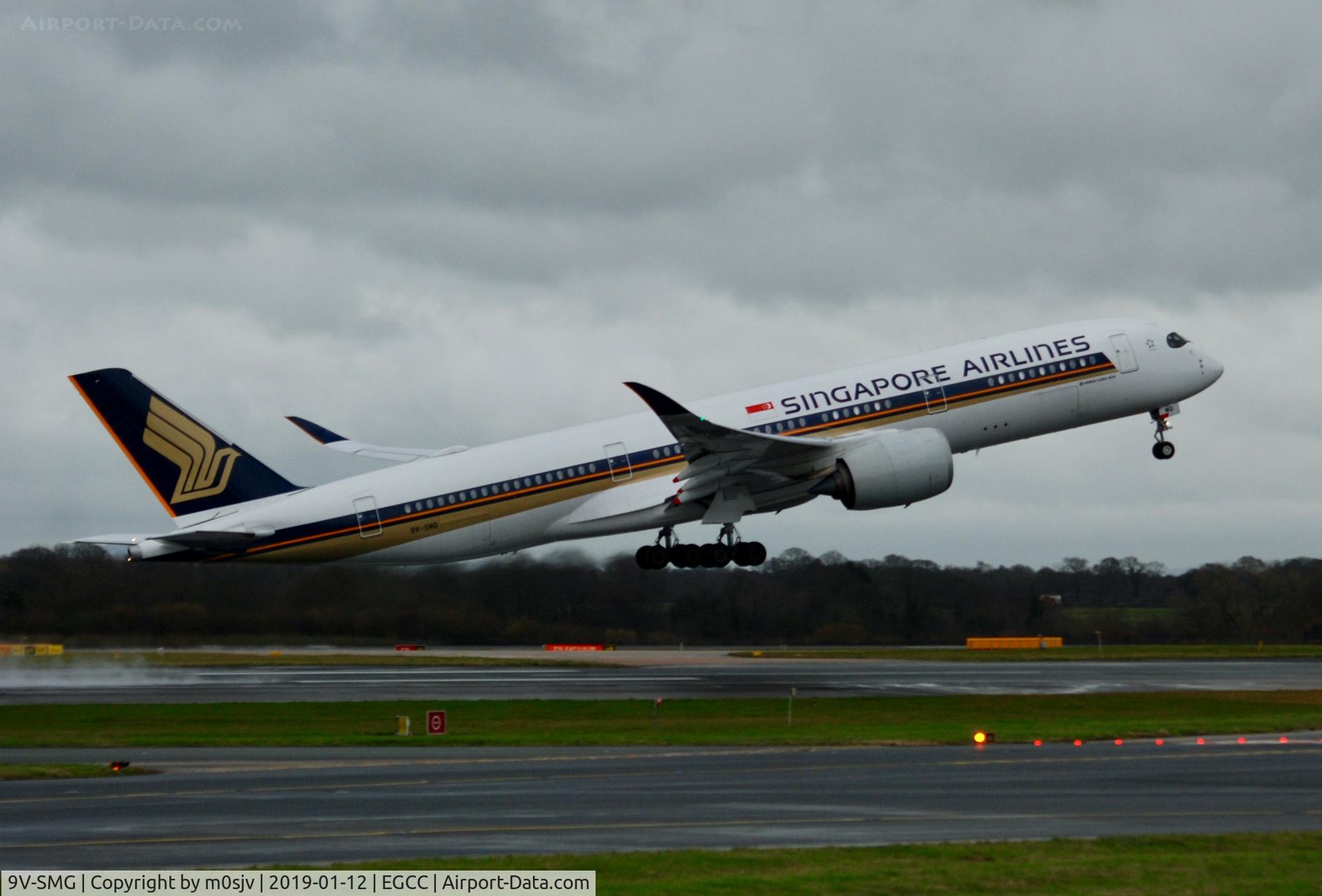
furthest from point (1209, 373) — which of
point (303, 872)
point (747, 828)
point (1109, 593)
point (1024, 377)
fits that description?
point (1109, 593)

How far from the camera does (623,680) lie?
5412cm

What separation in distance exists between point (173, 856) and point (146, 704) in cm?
2989

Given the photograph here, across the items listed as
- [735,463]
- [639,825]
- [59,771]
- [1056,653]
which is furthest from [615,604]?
[639,825]

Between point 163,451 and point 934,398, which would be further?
point 934,398

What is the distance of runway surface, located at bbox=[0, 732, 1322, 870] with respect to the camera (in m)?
19.5

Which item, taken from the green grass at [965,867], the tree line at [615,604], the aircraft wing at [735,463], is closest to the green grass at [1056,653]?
the tree line at [615,604]

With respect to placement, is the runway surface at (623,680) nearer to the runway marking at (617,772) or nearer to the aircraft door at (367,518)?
the aircraft door at (367,518)

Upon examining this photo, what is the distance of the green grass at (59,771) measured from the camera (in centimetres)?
2858

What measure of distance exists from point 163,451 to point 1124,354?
3007 cm

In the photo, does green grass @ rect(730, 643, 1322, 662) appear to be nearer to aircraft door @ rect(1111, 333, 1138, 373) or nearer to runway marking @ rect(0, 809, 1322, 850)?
aircraft door @ rect(1111, 333, 1138, 373)

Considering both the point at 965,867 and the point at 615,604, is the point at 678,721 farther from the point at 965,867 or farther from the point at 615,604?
the point at 615,604

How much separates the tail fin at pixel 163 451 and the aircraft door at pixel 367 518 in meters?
3.20

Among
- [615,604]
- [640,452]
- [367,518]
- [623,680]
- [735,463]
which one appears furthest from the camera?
[615,604]

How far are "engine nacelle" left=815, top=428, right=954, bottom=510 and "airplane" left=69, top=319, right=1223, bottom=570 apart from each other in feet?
0.17
